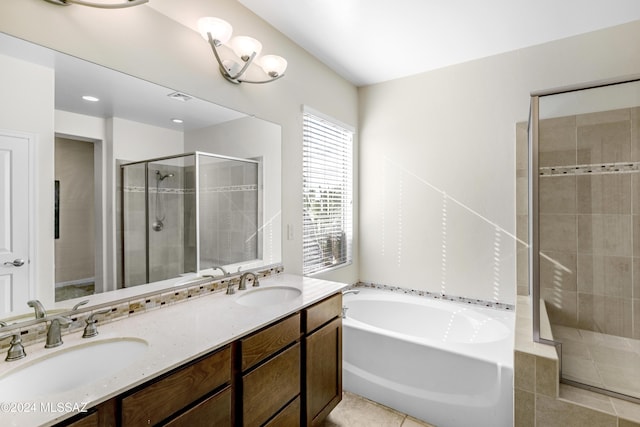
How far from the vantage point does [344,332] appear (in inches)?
88.9

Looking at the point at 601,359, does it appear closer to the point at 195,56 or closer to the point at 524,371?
the point at 524,371

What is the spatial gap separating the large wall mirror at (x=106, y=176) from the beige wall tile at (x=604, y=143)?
2.32 metres

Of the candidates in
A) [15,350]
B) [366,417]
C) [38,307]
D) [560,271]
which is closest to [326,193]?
[366,417]

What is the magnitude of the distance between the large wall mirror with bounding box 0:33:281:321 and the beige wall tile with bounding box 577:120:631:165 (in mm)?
2321

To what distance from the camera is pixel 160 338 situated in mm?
1135

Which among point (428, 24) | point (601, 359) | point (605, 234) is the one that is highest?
point (428, 24)

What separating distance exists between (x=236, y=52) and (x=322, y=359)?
1907mm

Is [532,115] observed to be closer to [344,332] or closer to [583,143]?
[583,143]

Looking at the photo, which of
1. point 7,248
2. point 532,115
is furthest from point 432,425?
point 7,248

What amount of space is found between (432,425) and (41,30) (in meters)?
2.78

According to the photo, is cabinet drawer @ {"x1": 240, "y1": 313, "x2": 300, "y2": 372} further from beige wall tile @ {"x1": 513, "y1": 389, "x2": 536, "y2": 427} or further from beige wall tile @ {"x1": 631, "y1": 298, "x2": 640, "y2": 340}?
beige wall tile @ {"x1": 631, "y1": 298, "x2": 640, "y2": 340}

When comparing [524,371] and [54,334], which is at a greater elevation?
[54,334]

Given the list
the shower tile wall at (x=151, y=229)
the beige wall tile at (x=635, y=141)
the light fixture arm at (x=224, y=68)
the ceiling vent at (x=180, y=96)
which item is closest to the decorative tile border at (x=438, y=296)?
the beige wall tile at (x=635, y=141)

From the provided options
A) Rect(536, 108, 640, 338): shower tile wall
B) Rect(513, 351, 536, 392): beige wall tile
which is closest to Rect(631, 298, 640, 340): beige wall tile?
Rect(536, 108, 640, 338): shower tile wall
